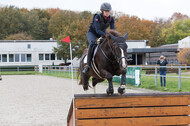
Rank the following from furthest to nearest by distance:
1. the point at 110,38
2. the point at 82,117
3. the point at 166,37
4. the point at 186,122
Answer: the point at 166,37, the point at 110,38, the point at 186,122, the point at 82,117

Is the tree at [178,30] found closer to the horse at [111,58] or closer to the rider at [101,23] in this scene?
the rider at [101,23]

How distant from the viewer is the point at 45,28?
73750 mm

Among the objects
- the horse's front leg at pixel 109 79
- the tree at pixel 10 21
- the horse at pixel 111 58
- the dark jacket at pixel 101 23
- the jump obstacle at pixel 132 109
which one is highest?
the tree at pixel 10 21

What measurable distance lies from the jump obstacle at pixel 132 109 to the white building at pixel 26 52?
45099 mm

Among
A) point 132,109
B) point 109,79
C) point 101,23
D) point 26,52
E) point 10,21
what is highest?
point 10,21

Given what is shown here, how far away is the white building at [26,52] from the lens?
161 feet

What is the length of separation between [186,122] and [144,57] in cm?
4452

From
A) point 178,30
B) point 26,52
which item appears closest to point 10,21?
point 26,52

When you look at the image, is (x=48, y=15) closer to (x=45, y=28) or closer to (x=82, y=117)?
(x=45, y=28)

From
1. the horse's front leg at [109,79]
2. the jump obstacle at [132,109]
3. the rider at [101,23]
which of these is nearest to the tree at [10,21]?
the rider at [101,23]

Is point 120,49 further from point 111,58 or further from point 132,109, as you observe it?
point 132,109

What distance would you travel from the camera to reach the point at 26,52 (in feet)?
164

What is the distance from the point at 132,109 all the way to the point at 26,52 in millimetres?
47170

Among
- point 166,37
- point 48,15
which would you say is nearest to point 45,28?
point 48,15
